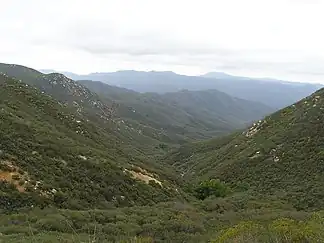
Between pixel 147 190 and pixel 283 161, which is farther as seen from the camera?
pixel 283 161

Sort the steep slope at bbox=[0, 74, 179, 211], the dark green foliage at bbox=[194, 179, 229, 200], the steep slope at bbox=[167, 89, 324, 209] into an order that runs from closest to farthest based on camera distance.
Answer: the steep slope at bbox=[0, 74, 179, 211], the steep slope at bbox=[167, 89, 324, 209], the dark green foliage at bbox=[194, 179, 229, 200]

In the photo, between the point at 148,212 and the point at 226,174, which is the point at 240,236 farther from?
the point at 226,174

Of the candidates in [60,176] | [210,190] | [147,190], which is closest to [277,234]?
[60,176]

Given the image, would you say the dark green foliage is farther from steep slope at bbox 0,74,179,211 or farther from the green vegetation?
the green vegetation

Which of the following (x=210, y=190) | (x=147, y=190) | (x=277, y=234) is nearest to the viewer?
(x=277, y=234)

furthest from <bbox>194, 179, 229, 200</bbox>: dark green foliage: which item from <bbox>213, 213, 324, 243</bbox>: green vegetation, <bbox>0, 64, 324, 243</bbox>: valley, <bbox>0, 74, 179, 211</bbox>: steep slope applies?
<bbox>213, 213, 324, 243</bbox>: green vegetation

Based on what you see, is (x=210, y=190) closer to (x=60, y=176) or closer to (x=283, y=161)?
(x=283, y=161)

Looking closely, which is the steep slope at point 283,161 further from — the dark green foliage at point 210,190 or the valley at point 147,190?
the dark green foliage at point 210,190

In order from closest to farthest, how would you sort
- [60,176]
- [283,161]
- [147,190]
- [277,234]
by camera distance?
[277,234]
[60,176]
[147,190]
[283,161]

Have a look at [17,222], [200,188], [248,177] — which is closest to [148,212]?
[17,222]
